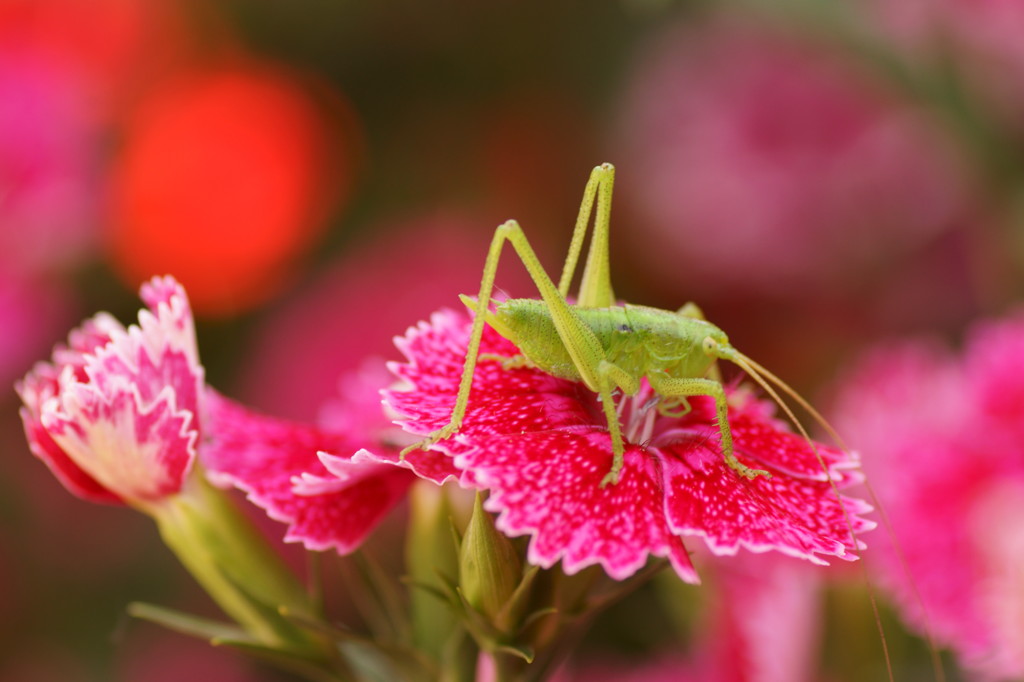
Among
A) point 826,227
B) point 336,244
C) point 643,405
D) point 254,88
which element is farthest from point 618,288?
point 643,405

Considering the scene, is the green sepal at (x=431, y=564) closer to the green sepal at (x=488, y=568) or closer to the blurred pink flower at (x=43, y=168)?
the green sepal at (x=488, y=568)

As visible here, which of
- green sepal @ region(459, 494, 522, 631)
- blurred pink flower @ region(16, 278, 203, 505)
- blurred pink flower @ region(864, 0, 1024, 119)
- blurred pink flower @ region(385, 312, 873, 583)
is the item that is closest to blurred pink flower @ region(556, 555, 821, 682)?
blurred pink flower @ region(385, 312, 873, 583)

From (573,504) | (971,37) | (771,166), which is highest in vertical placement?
(971,37)

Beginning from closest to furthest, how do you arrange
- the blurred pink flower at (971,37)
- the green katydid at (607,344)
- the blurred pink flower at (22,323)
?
1. the green katydid at (607,344)
2. the blurred pink flower at (971,37)
3. the blurred pink flower at (22,323)

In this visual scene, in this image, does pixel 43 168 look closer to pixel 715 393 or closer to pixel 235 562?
pixel 235 562

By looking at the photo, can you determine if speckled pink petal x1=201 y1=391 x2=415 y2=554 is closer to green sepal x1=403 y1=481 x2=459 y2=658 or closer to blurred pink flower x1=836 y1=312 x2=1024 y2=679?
green sepal x1=403 y1=481 x2=459 y2=658

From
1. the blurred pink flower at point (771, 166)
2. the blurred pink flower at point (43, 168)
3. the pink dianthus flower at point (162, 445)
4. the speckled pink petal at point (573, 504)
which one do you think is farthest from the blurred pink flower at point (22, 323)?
the speckled pink petal at point (573, 504)

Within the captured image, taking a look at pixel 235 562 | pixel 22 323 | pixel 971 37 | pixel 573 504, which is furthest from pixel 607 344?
pixel 22 323
